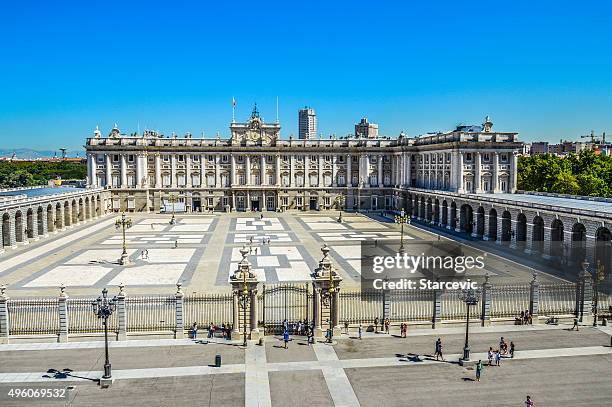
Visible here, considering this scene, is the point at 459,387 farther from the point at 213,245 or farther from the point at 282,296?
the point at 213,245

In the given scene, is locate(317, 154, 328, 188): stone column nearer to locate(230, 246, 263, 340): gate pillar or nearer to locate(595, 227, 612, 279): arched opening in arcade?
locate(595, 227, 612, 279): arched opening in arcade

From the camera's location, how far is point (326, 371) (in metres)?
25.5

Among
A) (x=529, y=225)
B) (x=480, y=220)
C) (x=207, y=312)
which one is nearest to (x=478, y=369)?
(x=207, y=312)

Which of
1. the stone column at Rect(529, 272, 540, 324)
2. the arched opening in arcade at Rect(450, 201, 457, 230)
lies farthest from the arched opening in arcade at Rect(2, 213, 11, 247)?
the arched opening in arcade at Rect(450, 201, 457, 230)

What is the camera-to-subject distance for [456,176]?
3036 inches

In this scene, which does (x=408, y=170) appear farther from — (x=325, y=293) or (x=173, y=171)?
(x=325, y=293)

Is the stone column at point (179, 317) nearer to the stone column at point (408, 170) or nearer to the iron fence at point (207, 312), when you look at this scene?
the iron fence at point (207, 312)

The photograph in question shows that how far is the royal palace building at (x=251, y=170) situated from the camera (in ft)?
329

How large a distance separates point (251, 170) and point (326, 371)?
82232 millimetres

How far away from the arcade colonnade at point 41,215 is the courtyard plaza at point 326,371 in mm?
36776

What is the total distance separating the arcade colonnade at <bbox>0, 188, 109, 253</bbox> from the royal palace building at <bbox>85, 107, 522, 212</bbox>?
440 inches

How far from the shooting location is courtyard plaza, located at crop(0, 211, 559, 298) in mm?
43156

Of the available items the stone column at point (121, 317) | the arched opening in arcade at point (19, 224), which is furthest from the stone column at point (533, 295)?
the arched opening in arcade at point (19, 224)

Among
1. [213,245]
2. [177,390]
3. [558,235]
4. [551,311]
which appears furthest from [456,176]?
[177,390]
